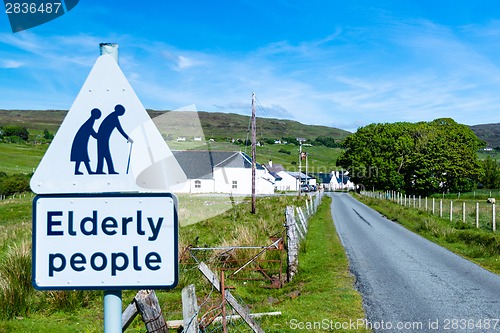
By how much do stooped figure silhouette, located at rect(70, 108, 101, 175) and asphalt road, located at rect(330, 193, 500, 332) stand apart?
6.17 m

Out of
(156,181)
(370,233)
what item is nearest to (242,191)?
(370,233)

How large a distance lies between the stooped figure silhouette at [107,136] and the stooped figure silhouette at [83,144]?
0.04 meters

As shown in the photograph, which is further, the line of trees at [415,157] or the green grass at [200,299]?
the line of trees at [415,157]

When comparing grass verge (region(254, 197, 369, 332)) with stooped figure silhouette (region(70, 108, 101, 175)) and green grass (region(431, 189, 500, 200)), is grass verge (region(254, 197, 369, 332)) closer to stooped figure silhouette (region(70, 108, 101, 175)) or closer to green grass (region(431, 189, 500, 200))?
stooped figure silhouette (region(70, 108, 101, 175))

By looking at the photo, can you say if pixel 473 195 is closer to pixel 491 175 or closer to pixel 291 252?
pixel 491 175

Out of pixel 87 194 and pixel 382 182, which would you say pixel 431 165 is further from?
pixel 87 194

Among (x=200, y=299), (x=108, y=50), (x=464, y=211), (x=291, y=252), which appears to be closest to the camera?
(x=108, y=50)

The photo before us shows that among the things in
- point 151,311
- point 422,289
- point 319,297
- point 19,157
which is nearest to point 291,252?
point 319,297

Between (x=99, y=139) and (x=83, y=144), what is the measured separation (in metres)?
0.08

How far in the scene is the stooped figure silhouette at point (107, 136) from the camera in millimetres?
2205

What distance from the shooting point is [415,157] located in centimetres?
6881

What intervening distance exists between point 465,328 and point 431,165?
62553 mm

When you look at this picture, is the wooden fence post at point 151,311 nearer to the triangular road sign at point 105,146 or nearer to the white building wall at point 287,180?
the triangular road sign at point 105,146

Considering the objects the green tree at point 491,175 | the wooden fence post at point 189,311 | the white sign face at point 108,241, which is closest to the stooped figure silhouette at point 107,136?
the white sign face at point 108,241
